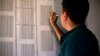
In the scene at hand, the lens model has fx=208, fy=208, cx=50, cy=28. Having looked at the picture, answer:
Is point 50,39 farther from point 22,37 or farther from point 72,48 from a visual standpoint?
point 72,48

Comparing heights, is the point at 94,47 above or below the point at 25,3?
below

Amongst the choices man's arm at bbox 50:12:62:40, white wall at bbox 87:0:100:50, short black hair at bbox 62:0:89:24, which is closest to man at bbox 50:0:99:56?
short black hair at bbox 62:0:89:24

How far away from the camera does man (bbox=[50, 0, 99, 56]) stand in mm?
793

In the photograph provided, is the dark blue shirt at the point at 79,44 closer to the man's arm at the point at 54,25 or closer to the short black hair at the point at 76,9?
the short black hair at the point at 76,9

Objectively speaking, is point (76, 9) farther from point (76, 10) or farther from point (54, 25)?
point (54, 25)

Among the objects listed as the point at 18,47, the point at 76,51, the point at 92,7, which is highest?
the point at 92,7

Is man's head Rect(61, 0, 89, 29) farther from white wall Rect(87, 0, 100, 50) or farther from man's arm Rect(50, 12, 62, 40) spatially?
white wall Rect(87, 0, 100, 50)

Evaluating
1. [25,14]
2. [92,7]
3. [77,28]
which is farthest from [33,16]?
[77,28]

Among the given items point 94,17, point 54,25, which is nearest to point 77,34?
point 54,25

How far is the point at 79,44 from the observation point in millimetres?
796

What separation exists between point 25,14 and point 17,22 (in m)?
0.09

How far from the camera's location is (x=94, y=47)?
2.74 feet

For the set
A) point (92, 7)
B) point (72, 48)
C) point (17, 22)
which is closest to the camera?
point (72, 48)

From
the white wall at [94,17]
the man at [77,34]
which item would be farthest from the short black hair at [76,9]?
the white wall at [94,17]
